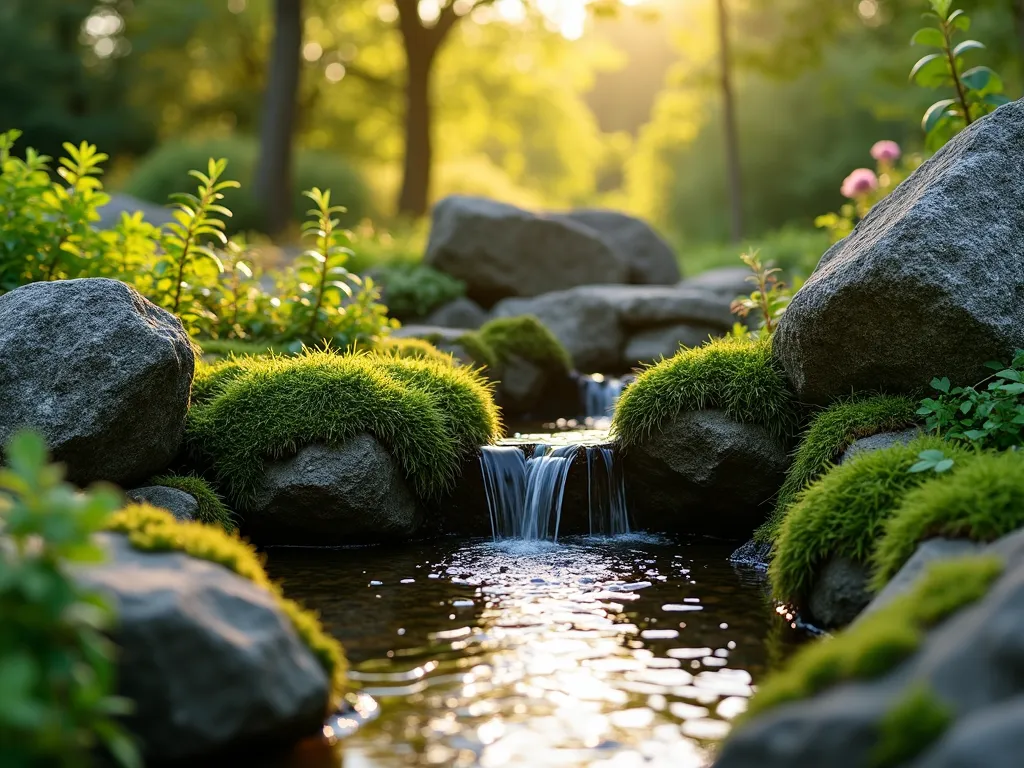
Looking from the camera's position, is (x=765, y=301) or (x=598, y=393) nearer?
(x=765, y=301)

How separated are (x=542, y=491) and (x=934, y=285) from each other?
2.90 meters

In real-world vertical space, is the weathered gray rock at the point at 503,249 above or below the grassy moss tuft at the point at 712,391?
above

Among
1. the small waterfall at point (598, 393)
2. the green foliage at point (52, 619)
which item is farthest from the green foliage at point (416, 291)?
the green foliage at point (52, 619)

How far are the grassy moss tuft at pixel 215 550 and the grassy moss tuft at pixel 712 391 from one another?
346cm

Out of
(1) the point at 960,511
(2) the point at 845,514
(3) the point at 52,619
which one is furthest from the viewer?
(2) the point at 845,514

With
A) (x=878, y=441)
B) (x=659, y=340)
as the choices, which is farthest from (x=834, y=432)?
(x=659, y=340)

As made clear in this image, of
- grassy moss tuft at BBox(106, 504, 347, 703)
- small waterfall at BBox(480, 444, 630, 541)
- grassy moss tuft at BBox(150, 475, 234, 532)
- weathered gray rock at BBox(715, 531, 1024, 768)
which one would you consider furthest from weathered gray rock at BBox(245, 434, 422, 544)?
weathered gray rock at BBox(715, 531, 1024, 768)

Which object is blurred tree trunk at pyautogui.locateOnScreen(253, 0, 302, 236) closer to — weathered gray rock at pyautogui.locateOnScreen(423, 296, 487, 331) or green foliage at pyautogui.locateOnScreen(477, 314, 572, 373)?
weathered gray rock at pyautogui.locateOnScreen(423, 296, 487, 331)

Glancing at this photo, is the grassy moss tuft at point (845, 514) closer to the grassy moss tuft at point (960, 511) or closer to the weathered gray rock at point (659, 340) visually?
the grassy moss tuft at point (960, 511)

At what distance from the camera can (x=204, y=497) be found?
676 cm

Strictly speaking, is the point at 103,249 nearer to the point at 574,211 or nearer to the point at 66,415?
the point at 66,415

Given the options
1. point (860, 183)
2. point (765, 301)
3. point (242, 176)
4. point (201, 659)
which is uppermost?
point (242, 176)

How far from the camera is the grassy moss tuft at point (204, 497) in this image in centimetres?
672

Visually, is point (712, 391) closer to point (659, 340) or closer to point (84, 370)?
point (84, 370)
